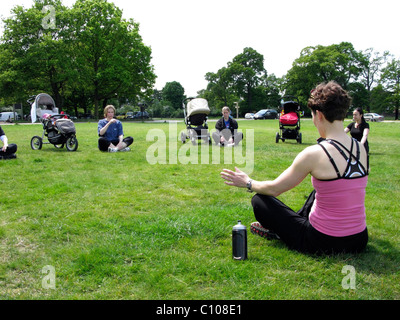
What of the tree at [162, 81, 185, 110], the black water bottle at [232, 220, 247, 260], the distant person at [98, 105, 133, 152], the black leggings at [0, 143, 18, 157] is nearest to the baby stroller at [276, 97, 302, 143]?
the distant person at [98, 105, 133, 152]

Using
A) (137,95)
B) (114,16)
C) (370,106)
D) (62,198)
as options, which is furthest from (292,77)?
(62,198)

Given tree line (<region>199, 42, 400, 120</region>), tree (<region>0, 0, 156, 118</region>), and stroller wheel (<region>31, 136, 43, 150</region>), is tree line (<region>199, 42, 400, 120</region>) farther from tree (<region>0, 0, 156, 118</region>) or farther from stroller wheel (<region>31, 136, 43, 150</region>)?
stroller wheel (<region>31, 136, 43, 150</region>)

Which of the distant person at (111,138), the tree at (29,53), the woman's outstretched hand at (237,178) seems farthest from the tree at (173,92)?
the woman's outstretched hand at (237,178)

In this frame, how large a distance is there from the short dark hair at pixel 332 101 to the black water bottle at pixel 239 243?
138 centimetres

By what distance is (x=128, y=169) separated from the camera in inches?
315

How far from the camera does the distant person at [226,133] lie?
12.4 metres

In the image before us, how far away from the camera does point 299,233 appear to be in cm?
333

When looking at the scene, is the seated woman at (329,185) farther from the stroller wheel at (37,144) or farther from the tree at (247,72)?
the tree at (247,72)

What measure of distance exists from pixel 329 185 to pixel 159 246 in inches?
75.1

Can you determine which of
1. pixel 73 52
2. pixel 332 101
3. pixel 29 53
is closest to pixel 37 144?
pixel 332 101

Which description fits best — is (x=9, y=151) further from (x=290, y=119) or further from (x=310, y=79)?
(x=310, y=79)

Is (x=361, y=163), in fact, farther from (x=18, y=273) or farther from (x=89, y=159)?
(x=89, y=159)
